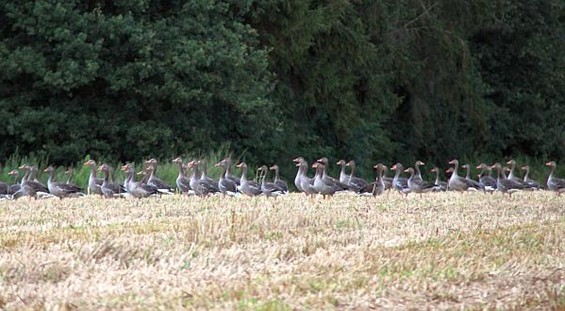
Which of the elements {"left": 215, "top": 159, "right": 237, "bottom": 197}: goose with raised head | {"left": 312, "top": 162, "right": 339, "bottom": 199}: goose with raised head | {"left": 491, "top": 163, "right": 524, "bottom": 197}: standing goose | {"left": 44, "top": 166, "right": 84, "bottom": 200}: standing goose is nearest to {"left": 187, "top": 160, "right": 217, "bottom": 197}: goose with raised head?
{"left": 215, "top": 159, "right": 237, "bottom": 197}: goose with raised head

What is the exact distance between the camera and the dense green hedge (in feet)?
113

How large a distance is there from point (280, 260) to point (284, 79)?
101 feet

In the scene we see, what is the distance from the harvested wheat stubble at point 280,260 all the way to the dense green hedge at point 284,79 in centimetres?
1708

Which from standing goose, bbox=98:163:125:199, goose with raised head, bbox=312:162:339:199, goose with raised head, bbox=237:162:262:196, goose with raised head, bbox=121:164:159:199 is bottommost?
goose with raised head, bbox=237:162:262:196

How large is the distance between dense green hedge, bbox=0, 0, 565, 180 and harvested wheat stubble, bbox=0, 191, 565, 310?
1708 cm

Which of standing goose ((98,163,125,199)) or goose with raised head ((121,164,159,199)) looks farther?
standing goose ((98,163,125,199))

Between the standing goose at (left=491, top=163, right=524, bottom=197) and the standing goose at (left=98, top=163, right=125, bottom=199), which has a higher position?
the standing goose at (left=98, top=163, right=125, bottom=199)

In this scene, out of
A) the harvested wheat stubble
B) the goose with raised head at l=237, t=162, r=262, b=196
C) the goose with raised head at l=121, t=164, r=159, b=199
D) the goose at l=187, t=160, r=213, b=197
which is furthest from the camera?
the goose with raised head at l=237, t=162, r=262, b=196

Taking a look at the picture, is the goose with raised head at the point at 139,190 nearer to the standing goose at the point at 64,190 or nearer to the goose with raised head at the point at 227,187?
the standing goose at the point at 64,190

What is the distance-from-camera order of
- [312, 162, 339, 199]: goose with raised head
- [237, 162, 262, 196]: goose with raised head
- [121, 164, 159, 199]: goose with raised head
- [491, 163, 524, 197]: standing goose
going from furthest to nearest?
[491, 163, 524, 197]: standing goose → [237, 162, 262, 196]: goose with raised head → [312, 162, 339, 199]: goose with raised head → [121, 164, 159, 199]: goose with raised head

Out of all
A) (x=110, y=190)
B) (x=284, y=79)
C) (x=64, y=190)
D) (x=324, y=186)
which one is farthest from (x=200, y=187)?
(x=284, y=79)

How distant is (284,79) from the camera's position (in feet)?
140

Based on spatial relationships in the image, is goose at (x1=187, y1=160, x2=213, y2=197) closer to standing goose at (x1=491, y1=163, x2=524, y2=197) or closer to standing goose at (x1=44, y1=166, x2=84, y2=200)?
standing goose at (x1=44, y1=166, x2=84, y2=200)

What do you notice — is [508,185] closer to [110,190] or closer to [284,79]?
[110,190]
